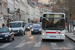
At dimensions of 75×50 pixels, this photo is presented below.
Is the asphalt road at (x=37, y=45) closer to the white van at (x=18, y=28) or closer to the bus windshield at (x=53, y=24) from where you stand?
the bus windshield at (x=53, y=24)

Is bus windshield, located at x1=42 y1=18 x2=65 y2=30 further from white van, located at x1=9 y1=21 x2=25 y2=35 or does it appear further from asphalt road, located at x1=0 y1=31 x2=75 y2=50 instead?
white van, located at x1=9 y1=21 x2=25 y2=35

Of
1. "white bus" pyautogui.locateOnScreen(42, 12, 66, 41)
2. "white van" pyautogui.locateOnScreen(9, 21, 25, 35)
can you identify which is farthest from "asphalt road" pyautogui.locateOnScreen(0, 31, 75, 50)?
"white van" pyautogui.locateOnScreen(9, 21, 25, 35)

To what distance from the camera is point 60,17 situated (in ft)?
56.3

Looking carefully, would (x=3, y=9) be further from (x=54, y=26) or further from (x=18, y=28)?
(x=54, y=26)

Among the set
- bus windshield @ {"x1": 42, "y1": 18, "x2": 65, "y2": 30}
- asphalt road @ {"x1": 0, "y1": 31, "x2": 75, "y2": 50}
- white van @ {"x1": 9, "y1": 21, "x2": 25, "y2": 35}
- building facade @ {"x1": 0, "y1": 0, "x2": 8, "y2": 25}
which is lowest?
asphalt road @ {"x1": 0, "y1": 31, "x2": 75, "y2": 50}

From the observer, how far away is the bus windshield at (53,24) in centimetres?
1675

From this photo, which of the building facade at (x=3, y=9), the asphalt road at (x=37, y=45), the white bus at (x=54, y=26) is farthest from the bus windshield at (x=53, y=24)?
the building facade at (x=3, y=9)

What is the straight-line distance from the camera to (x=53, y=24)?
16766 millimetres

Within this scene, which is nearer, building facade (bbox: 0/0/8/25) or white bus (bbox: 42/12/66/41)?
white bus (bbox: 42/12/66/41)

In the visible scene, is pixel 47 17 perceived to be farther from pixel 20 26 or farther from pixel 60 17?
pixel 20 26

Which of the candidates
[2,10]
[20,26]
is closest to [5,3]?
[2,10]

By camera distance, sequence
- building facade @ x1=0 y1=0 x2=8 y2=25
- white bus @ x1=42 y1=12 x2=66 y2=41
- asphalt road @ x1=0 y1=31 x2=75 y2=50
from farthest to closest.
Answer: building facade @ x1=0 y1=0 x2=8 y2=25
white bus @ x1=42 y1=12 x2=66 y2=41
asphalt road @ x1=0 y1=31 x2=75 y2=50

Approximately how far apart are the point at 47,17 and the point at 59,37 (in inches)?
87.7

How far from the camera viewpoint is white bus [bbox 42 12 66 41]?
16.7 metres
